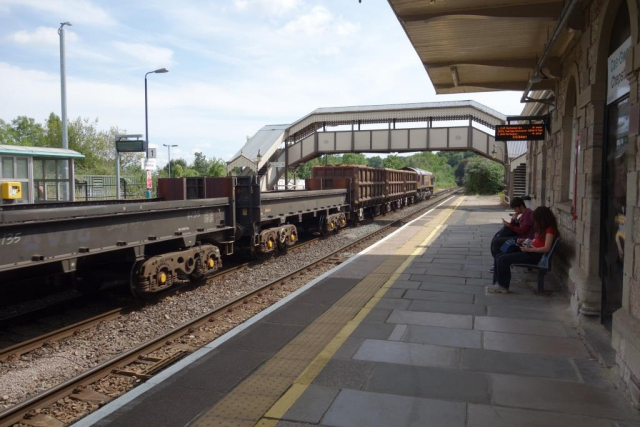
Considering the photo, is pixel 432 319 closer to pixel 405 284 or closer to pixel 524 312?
pixel 524 312

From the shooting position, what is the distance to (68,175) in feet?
Answer: 51.4

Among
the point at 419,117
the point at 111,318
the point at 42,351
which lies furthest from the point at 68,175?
the point at 419,117

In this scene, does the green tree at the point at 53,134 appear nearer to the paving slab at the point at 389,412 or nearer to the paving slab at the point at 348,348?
the paving slab at the point at 348,348

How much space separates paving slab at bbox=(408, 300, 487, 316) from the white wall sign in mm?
2916

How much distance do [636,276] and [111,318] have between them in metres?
6.38

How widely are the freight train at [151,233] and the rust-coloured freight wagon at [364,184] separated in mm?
3978

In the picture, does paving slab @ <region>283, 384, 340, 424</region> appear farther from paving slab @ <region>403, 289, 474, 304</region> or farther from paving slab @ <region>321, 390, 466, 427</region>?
paving slab @ <region>403, 289, 474, 304</region>

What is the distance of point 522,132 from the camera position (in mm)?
9688

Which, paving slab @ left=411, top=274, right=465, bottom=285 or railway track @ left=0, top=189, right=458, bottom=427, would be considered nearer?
railway track @ left=0, top=189, right=458, bottom=427

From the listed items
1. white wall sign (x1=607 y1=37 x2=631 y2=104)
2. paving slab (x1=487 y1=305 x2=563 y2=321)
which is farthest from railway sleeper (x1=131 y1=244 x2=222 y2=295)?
white wall sign (x1=607 y1=37 x2=631 y2=104)

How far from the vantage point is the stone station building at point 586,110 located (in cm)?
387

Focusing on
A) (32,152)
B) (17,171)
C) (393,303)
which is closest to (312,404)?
(393,303)

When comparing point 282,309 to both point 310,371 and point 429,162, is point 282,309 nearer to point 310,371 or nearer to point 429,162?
point 310,371

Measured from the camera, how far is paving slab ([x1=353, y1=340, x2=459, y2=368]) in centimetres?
458
